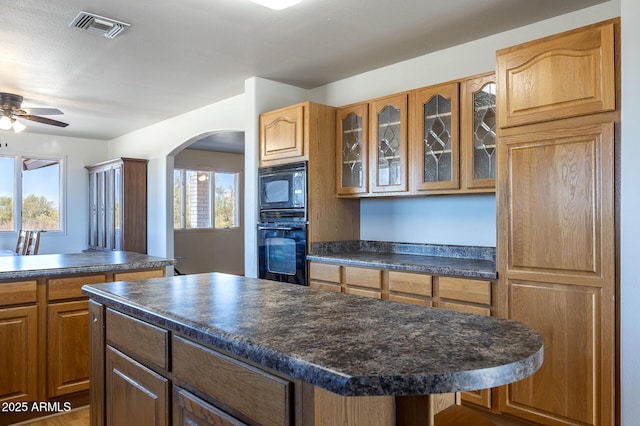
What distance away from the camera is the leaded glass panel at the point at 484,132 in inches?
112

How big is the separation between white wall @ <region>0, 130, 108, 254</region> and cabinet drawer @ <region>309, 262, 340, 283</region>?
17.3 ft

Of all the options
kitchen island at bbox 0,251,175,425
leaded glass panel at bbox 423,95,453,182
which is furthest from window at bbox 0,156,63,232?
leaded glass panel at bbox 423,95,453,182

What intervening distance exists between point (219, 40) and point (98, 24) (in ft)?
2.58

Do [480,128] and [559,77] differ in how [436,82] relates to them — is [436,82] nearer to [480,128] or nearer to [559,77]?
[480,128]

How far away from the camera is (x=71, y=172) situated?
7.18 meters

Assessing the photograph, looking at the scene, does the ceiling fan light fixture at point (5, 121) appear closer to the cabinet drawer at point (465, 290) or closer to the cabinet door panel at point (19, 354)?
the cabinet door panel at point (19, 354)

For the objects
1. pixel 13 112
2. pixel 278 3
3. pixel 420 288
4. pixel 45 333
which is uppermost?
pixel 278 3

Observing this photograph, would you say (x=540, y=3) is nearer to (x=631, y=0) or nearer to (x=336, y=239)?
(x=631, y=0)

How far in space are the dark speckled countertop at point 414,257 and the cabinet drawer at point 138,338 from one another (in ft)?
5.89

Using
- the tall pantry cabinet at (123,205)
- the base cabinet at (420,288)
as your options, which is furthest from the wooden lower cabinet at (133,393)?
the tall pantry cabinet at (123,205)

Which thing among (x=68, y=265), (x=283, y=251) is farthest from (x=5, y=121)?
(x=283, y=251)

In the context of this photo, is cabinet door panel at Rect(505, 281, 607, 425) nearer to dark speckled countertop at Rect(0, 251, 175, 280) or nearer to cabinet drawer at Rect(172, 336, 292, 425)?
cabinet drawer at Rect(172, 336, 292, 425)

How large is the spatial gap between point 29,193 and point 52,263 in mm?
4814

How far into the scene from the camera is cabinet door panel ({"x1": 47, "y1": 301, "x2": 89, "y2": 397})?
8.95 feet
